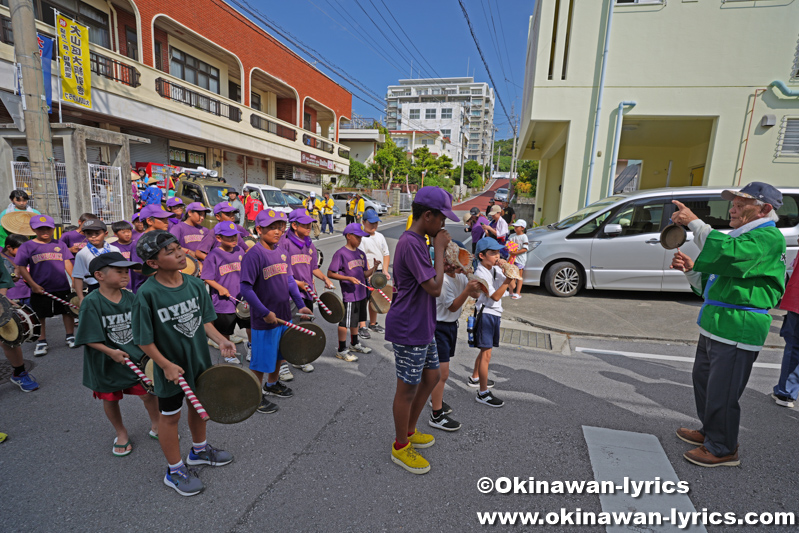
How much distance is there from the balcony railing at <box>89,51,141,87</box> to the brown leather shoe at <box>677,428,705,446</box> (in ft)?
58.3

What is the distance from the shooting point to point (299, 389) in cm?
406

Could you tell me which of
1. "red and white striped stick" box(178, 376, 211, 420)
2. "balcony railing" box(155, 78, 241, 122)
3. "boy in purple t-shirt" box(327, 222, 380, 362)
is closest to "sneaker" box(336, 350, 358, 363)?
"boy in purple t-shirt" box(327, 222, 380, 362)

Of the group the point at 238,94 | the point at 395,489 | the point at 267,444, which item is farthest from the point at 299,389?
the point at 238,94

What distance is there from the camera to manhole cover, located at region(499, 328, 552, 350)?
557 centimetres

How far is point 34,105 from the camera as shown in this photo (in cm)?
Answer: 730

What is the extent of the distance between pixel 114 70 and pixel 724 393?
18544 mm

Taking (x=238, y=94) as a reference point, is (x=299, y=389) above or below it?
below

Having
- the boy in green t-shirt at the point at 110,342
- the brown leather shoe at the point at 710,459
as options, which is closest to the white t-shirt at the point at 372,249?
the boy in green t-shirt at the point at 110,342

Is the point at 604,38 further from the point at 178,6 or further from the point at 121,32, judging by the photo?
the point at 121,32

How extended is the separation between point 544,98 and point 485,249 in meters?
9.88

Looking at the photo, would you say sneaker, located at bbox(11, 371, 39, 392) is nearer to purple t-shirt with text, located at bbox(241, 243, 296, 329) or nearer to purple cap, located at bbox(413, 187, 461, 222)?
Answer: purple t-shirt with text, located at bbox(241, 243, 296, 329)

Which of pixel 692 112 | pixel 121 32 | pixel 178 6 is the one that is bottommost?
pixel 692 112

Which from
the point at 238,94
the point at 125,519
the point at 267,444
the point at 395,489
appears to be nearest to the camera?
the point at 125,519

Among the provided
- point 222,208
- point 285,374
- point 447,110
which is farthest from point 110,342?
point 447,110
